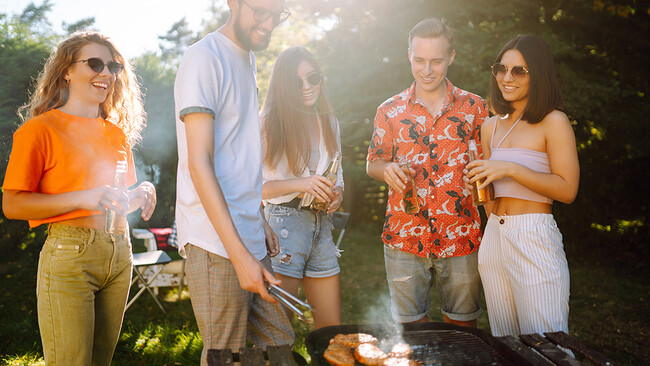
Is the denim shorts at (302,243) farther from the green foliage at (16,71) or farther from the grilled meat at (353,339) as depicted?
the green foliage at (16,71)

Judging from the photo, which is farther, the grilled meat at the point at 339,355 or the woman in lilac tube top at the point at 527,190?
the woman in lilac tube top at the point at 527,190

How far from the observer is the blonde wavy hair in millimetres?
2617

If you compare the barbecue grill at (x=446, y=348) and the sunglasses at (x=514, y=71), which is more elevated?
the sunglasses at (x=514, y=71)

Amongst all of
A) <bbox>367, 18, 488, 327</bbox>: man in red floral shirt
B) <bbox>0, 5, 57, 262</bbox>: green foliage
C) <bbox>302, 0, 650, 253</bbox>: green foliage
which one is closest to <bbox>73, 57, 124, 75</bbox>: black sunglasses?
<bbox>367, 18, 488, 327</bbox>: man in red floral shirt

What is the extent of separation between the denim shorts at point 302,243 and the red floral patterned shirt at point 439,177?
1.47 ft

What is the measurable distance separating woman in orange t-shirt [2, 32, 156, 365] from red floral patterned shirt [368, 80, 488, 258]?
5.42 feet

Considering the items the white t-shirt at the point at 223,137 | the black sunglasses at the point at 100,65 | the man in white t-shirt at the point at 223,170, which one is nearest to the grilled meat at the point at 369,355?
the man in white t-shirt at the point at 223,170

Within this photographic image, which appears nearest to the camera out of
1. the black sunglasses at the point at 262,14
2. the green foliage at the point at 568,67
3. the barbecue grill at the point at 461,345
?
the black sunglasses at the point at 262,14

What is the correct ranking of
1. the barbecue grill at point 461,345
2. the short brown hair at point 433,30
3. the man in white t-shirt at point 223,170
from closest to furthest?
the man in white t-shirt at point 223,170 < the barbecue grill at point 461,345 < the short brown hair at point 433,30

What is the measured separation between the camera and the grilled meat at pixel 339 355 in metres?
2.09

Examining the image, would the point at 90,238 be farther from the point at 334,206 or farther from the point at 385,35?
the point at 385,35

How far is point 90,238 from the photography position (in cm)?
245

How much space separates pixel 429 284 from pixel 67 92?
251cm

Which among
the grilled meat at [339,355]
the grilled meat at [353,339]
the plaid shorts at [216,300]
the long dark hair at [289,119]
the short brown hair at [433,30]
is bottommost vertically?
the grilled meat at [339,355]
